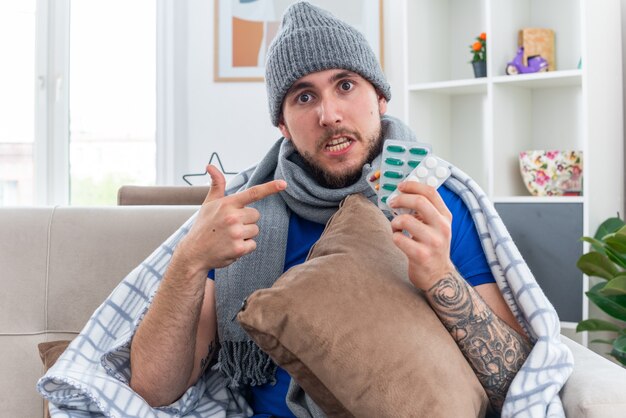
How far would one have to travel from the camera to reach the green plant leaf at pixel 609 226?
2.59m

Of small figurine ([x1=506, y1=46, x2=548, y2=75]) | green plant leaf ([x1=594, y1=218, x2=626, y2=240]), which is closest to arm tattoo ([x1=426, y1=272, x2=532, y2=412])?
green plant leaf ([x1=594, y1=218, x2=626, y2=240])

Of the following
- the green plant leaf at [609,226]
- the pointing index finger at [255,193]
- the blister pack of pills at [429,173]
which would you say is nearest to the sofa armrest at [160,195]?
the pointing index finger at [255,193]

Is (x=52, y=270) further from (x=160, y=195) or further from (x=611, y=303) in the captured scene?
(x=611, y=303)

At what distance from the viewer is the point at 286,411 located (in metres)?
1.39

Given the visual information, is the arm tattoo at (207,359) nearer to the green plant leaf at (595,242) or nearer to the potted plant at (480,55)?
the green plant leaf at (595,242)

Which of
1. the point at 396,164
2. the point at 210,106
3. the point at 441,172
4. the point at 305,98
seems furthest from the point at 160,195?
the point at 210,106

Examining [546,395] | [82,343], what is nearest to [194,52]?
[82,343]

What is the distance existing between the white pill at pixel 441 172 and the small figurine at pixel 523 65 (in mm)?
1929

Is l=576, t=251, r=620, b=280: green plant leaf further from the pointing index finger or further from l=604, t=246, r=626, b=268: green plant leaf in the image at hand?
the pointing index finger

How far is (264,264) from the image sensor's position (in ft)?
4.72

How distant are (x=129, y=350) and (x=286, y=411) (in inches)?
11.7

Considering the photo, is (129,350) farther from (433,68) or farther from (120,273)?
(433,68)

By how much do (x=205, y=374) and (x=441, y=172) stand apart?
2.09 feet

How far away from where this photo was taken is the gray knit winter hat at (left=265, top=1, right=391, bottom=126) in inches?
59.8
